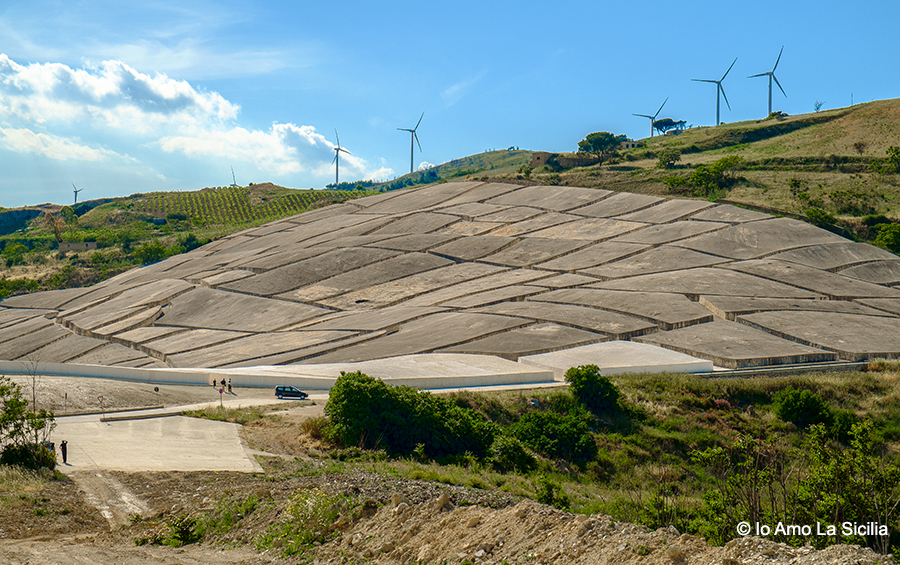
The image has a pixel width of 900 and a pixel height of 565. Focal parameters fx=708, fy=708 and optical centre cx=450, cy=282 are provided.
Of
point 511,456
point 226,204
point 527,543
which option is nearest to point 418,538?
point 527,543

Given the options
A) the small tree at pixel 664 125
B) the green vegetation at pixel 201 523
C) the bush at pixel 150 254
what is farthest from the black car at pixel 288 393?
the small tree at pixel 664 125

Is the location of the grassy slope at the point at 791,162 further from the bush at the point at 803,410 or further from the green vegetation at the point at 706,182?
the bush at the point at 803,410

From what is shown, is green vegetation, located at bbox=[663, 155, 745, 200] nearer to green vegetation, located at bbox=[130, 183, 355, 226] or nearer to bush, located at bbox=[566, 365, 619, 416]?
green vegetation, located at bbox=[130, 183, 355, 226]

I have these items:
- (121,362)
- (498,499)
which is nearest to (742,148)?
(121,362)

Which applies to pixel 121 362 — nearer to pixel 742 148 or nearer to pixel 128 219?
pixel 128 219

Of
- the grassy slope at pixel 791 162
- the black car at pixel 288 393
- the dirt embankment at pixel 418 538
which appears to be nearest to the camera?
the dirt embankment at pixel 418 538

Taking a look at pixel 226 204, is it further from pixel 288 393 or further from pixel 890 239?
pixel 288 393
